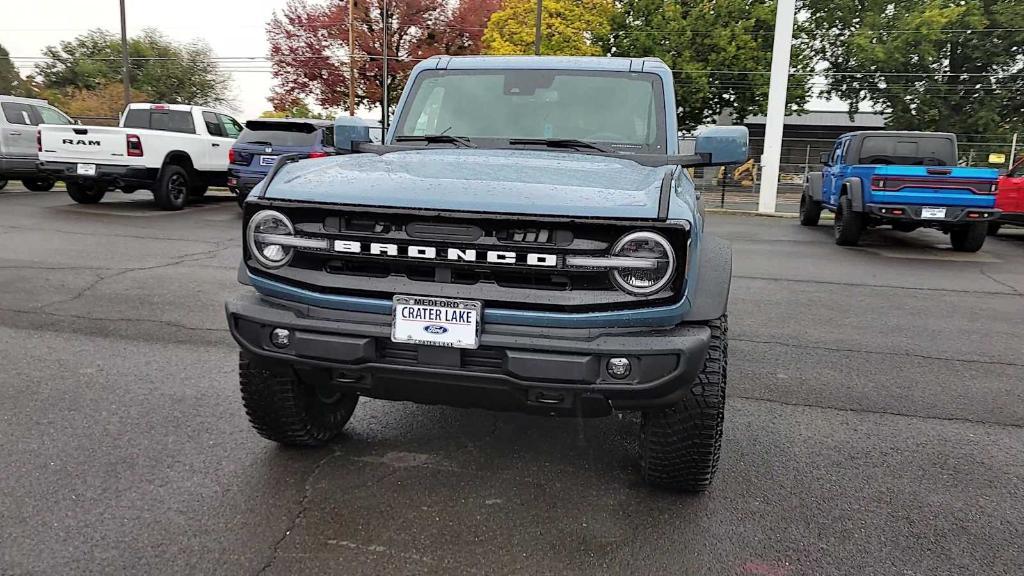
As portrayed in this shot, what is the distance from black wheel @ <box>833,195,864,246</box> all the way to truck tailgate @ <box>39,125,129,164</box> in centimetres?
1212

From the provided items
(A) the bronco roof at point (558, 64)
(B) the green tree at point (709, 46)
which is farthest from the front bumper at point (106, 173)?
(B) the green tree at point (709, 46)

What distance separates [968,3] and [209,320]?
38765 mm

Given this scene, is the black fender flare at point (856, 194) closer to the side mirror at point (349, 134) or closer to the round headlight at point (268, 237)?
the side mirror at point (349, 134)

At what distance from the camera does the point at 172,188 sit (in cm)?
1352

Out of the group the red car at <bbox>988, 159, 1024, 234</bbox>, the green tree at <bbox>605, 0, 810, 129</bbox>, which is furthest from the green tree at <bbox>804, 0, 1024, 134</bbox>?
the red car at <bbox>988, 159, 1024, 234</bbox>

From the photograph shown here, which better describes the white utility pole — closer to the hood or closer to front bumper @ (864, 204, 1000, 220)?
front bumper @ (864, 204, 1000, 220)

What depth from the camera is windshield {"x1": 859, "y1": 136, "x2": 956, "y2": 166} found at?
11758mm

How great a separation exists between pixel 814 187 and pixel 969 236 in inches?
155

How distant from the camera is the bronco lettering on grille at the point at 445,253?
8.37 feet

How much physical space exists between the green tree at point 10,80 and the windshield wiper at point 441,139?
5494 centimetres

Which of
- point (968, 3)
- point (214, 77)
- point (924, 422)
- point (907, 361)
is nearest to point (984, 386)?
point (907, 361)

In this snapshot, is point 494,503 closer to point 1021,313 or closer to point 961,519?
point 961,519

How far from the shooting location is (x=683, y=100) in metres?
30.7

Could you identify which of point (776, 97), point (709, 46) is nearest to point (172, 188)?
point (776, 97)
